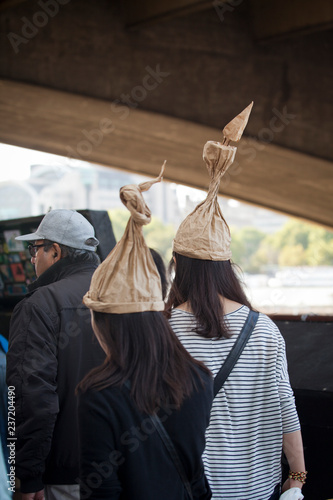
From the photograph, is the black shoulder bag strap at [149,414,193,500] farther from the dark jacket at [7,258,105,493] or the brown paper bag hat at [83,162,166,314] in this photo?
the dark jacket at [7,258,105,493]

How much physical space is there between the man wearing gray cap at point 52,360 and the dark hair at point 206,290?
0.69 m

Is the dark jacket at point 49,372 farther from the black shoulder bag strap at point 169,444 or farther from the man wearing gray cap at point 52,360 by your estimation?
the black shoulder bag strap at point 169,444

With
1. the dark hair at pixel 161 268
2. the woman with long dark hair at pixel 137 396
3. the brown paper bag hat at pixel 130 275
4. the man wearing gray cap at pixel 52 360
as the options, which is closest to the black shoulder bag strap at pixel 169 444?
the woman with long dark hair at pixel 137 396

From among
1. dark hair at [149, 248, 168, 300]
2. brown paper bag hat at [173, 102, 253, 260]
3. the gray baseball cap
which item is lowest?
dark hair at [149, 248, 168, 300]

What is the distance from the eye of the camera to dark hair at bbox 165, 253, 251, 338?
222cm

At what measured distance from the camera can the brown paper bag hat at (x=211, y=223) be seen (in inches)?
91.7

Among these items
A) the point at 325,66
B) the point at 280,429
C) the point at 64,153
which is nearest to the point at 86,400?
the point at 280,429

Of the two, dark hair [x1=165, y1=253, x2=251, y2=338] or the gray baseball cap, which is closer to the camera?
dark hair [x1=165, y1=253, x2=251, y2=338]

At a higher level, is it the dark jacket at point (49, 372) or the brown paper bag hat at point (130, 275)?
the brown paper bag hat at point (130, 275)

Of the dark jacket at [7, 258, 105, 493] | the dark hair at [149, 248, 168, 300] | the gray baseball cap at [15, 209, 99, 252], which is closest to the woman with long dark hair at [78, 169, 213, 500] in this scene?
the dark jacket at [7, 258, 105, 493]

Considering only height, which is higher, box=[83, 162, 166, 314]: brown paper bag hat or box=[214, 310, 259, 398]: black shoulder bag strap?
box=[83, 162, 166, 314]: brown paper bag hat

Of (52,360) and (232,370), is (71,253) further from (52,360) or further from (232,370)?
(232,370)

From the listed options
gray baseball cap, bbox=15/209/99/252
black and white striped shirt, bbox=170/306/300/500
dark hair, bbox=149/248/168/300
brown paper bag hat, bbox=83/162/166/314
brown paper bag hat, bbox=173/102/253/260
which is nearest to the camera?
brown paper bag hat, bbox=83/162/166/314

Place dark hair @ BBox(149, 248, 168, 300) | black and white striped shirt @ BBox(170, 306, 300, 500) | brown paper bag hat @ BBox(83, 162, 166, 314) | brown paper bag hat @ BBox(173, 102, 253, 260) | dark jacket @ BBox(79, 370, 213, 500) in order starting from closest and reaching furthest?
dark jacket @ BBox(79, 370, 213, 500)
brown paper bag hat @ BBox(83, 162, 166, 314)
black and white striped shirt @ BBox(170, 306, 300, 500)
brown paper bag hat @ BBox(173, 102, 253, 260)
dark hair @ BBox(149, 248, 168, 300)
